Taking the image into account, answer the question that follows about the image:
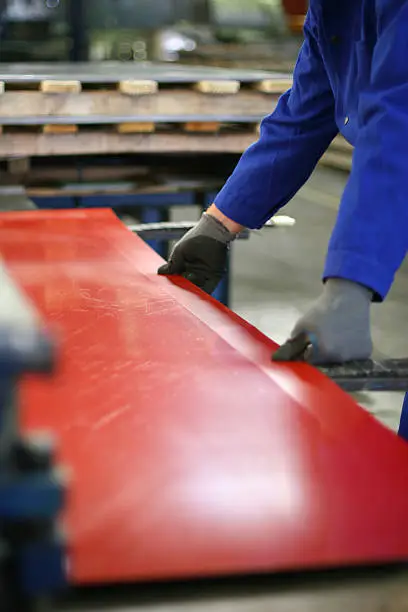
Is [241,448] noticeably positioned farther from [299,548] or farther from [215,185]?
[215,185]

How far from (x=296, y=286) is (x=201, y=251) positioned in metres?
3.57

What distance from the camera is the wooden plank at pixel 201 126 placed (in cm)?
413

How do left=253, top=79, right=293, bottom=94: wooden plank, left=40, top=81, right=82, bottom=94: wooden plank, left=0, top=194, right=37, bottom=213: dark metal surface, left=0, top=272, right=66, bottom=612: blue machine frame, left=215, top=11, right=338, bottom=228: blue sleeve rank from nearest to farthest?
left=0, top=272, right=66, bottom=612: blue machine frame < left=215, top=11, right=338, bottom=228: blue sleeve < left=0, top=194, right=37, bottom=213: dark metal surface < left=40, top=81, right=82, bottom=94: wooden plank < left=253, top=79, right=293, bottom=94: wooden plank

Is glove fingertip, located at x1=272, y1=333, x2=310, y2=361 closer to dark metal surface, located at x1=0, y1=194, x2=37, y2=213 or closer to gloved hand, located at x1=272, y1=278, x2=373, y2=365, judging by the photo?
gloved hand, located at x1=272, y1=278, x2=373, y2=365

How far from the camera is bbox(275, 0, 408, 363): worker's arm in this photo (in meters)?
1.63

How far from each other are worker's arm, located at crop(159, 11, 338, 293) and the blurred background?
812 cm

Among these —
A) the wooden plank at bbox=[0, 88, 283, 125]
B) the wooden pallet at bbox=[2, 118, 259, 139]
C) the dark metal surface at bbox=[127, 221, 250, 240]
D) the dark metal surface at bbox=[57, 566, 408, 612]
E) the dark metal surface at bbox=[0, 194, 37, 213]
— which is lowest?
the dark metal surface at bbox=[0, 194, 37, 213]

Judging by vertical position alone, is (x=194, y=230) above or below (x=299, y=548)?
below

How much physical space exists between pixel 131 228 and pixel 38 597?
2.38 m

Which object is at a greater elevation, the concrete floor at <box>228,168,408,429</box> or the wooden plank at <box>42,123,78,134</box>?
the wooden plank at <box>42,123,78,134</box>

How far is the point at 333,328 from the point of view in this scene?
5.34 ft

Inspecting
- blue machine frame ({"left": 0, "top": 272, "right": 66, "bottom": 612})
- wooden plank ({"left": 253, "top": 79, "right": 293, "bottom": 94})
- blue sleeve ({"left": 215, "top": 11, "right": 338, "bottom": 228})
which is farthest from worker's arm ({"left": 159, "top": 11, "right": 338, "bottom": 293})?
wooden plank ({"left": 253, "top": 79, "right": 293, "bottom": 94})

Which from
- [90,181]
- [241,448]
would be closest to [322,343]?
[241,448]

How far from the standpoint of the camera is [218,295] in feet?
14.1
